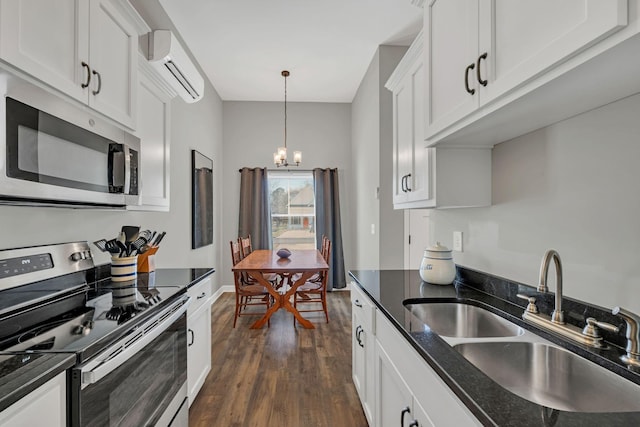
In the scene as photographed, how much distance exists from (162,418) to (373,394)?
1007 millimetres

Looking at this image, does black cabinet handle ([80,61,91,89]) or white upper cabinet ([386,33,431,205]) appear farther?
white upper cabinet ([386,33,431,205])

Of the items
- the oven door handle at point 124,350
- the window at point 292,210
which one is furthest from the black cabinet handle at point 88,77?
the window at point 292,210

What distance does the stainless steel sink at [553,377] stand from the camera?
884 mm

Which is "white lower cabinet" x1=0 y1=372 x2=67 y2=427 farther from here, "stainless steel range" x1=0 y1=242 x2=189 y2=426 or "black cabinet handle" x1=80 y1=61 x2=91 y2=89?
"black cabinet handle" x1=80 y1=61 x2=91 y2=89

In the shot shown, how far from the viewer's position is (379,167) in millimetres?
3811

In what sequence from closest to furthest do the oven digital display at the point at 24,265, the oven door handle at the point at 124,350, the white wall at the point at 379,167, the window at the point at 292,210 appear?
the oven door handle at the point at 124,350, the oven digital display at the point at 24,265, the white wall at the point at 379,167, the window at the point at 292,210

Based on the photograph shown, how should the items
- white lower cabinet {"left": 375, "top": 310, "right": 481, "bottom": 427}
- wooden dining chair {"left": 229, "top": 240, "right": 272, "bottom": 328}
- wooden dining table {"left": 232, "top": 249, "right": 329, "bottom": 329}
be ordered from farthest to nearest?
1. wooden dining chair {"left": 229, "top": 240, "right": 272, "bottom": 328}
2. wooden dining table {"left": 232, "top": 249, "right": 329, "bottom": 329}
3. white lower cabinet {"left": 375, "top": 310, "right": 481, "bottom": 427}

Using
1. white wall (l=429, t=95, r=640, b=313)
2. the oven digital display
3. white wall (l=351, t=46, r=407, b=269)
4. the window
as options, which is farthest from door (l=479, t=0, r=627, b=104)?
the window

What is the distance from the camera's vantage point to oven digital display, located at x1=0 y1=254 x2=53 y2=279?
51.3 inches

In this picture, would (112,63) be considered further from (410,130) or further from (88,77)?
(410,130)

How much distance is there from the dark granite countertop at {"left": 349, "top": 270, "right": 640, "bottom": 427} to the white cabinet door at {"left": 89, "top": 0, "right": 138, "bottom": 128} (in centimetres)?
156

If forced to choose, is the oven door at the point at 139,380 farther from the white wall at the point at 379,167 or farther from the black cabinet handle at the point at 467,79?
the white wall at the point at 379,167

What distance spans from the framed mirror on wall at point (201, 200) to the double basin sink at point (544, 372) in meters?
3.29

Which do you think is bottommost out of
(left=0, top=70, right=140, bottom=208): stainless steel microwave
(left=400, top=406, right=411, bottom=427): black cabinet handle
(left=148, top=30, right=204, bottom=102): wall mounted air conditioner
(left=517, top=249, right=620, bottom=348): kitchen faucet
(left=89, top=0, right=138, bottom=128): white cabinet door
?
(left=400, top=406, right=411, bottom=427): black cabinet handle
